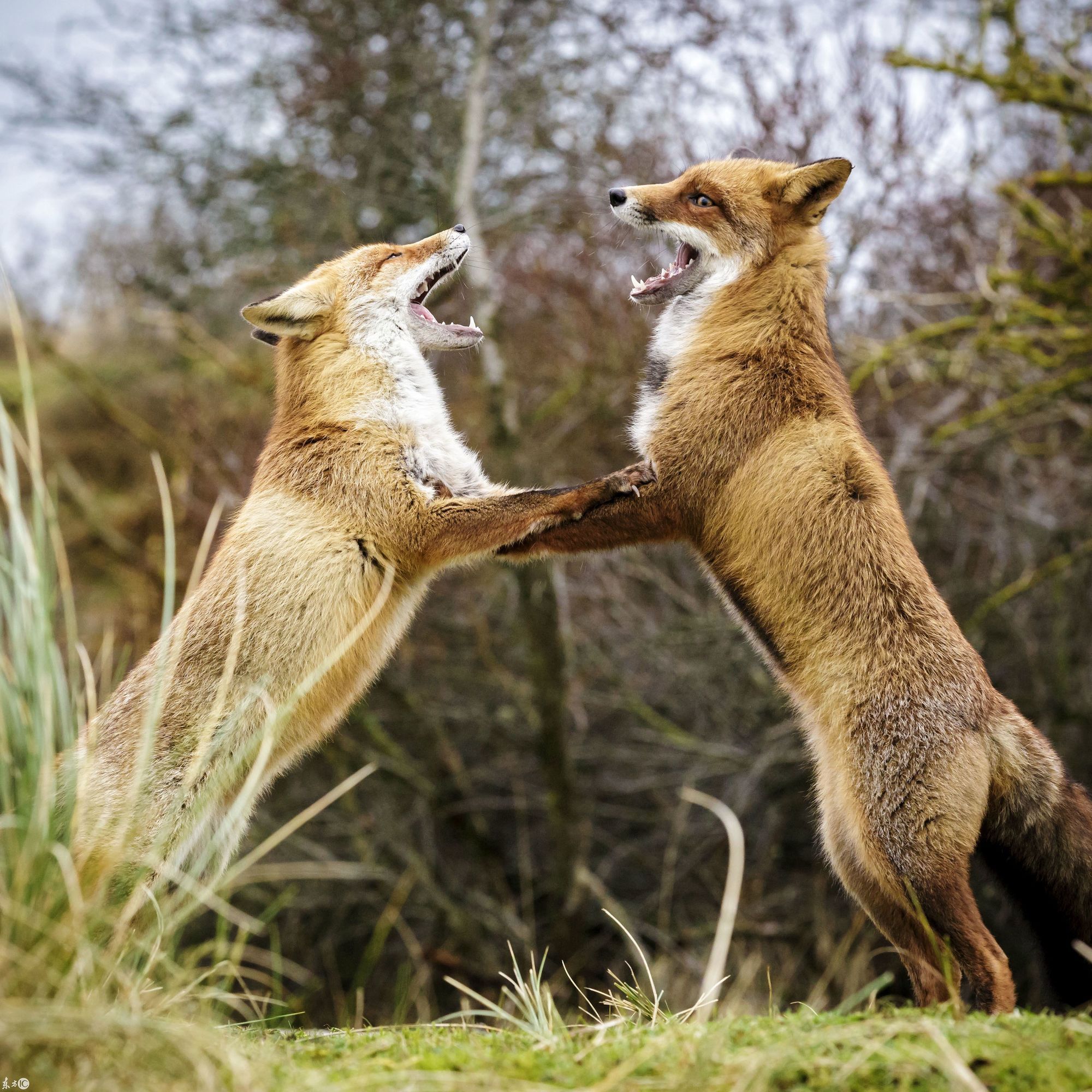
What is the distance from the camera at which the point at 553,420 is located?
38.0 feet

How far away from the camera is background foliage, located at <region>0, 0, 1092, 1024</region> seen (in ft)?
29.9

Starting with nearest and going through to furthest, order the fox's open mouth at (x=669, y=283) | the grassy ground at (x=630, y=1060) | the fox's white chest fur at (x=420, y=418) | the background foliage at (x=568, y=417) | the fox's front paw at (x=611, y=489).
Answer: the grassy ground at (x=630, y=1060) < the fox's front paw at (x=611, y=489) < the fox's white chest fur at (x=420, y=418) < the fox's open mouth at (x=669, y=283) < the background foliage at (x=568, y=417)

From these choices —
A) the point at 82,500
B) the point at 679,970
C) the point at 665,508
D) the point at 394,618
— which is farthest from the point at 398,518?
the point at 82,500

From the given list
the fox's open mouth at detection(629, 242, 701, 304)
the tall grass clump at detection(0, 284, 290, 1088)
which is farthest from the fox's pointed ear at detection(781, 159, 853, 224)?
the tall grass clump at detection(0, 284, 290, 1088)

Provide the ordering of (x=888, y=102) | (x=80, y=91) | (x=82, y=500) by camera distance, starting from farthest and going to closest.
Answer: (x=82, y=500) < (x=80, y=91) < (x=888, y=102)

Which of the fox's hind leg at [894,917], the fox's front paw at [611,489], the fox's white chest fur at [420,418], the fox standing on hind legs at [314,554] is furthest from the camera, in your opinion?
the fox's white chest fur at [420,418]

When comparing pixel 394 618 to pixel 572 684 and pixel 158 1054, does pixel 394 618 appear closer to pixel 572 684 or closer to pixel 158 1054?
pixel 158 1054

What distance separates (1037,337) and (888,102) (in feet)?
9.17

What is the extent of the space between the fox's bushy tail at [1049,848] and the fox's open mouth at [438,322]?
3.18 metres

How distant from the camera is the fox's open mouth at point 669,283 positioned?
4.93 meters

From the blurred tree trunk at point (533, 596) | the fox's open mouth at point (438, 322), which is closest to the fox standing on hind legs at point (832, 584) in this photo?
the fox's open mouth at point (438, 322)

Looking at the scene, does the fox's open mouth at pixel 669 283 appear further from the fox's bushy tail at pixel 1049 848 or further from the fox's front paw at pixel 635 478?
the fox's bushy tail at pixel 1049 848

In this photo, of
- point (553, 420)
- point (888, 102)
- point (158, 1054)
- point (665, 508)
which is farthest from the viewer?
point (553, 420)

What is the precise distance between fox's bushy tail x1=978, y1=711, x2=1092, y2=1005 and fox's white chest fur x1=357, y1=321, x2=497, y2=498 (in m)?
2.69
